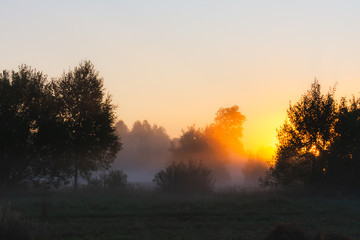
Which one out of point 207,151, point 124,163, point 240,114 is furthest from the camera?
point 124,163

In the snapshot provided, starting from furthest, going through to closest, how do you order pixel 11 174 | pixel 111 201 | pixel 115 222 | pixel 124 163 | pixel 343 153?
pixel 124 163
pixel 343 153
pixel 11 174
pixel 111 201
pixel 115 222

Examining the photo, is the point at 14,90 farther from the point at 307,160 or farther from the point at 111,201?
the point at 307,160

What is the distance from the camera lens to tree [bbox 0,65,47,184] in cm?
3231

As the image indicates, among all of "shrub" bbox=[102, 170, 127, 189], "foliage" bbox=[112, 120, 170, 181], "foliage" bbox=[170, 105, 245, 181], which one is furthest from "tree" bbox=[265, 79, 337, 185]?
"foliage" bbox=[112, 120, 170, 181]

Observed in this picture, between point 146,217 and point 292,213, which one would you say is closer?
point 146,217

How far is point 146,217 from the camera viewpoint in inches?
805

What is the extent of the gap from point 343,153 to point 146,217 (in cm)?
2168

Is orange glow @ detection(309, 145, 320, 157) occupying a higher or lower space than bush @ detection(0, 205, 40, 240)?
higher

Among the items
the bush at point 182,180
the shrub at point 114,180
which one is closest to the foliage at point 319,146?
the bush at point 182,180

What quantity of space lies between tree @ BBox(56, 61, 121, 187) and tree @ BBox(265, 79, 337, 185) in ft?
49.5

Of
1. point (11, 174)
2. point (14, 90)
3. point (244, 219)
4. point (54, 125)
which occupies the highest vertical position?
point (14, 90)

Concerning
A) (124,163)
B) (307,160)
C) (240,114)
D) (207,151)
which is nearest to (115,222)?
(307,160)

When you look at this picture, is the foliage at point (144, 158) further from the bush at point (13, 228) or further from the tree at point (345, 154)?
the bush at point (13, 228)

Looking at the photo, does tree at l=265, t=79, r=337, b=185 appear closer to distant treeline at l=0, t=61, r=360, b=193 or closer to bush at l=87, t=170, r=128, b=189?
distant treeline at l=0, t=61, r=360, b=193
